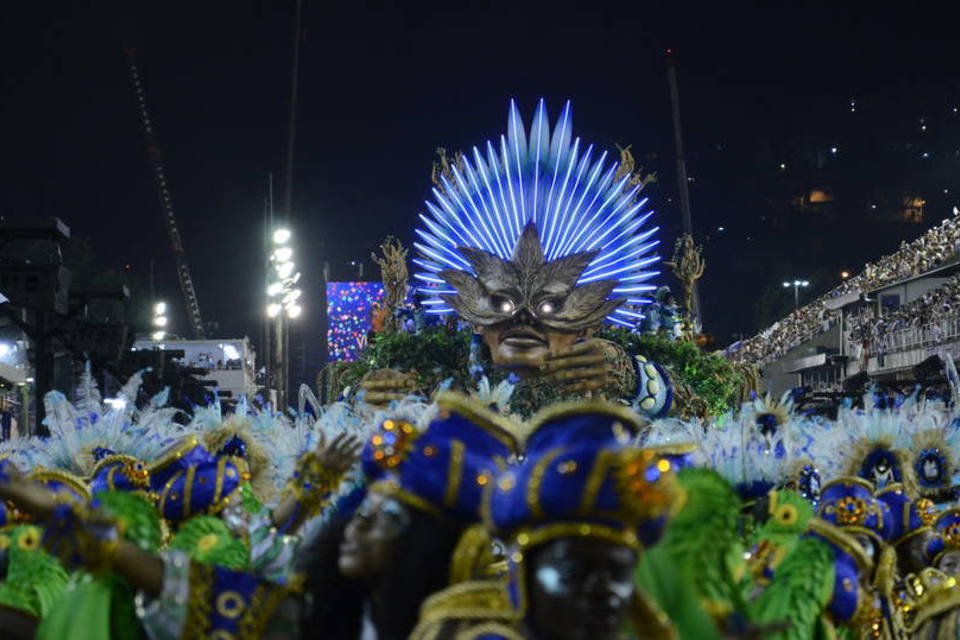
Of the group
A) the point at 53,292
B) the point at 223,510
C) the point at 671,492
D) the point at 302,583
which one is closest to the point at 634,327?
the point at 53,292

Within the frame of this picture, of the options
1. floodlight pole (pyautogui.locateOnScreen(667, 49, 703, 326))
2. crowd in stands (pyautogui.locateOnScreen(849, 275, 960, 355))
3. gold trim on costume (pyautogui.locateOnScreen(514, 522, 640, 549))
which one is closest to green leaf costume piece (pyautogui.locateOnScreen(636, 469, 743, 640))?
gold trim on costume (pyautogui.locateOnScreen(514, 522, 640, 549))

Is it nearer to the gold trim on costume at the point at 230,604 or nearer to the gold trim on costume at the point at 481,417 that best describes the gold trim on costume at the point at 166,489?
the gold trim on costume at the point at 230,604

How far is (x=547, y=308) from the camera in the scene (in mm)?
11352

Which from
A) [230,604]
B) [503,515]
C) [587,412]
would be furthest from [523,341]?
[503,515]

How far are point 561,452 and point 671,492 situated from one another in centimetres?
30

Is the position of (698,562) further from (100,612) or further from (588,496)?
(100,612)

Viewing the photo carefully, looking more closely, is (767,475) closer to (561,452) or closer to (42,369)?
(561,452)

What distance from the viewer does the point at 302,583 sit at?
4297 mm

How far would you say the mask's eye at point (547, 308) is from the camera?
11344 mm

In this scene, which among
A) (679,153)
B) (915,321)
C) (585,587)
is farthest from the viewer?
(679,153)

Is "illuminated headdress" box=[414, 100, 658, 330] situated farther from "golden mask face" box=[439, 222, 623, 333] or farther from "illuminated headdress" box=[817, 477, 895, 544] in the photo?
"illuminated headdress" box=[817, 477, 895, 544]

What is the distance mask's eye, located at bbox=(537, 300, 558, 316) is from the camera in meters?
11.3

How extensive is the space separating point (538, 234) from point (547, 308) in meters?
0.76

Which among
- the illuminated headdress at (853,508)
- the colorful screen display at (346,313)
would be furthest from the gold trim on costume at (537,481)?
the colorful screen display at (346,313)
